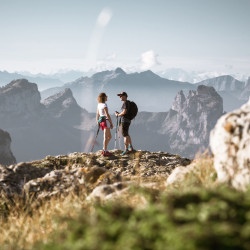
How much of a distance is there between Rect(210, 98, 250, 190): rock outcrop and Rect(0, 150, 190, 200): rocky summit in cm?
222

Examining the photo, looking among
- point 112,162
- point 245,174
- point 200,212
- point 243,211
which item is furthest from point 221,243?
point 112,162

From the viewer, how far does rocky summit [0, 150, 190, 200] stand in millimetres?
7054

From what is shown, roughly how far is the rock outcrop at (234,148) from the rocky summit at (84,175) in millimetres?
2215

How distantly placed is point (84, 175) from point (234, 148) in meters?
4.94

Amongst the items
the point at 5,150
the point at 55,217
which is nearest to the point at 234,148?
the point at 55,217

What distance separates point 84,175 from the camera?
26.7ft

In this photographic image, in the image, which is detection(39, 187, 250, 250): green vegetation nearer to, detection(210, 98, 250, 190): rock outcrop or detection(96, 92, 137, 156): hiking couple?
detection(210, 98, 250, 190): rock outcrop

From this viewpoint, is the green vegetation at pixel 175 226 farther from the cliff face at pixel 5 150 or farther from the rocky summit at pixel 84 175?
the cliff face at pixel 5 150

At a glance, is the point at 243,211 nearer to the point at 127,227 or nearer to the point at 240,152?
the point at 127,227

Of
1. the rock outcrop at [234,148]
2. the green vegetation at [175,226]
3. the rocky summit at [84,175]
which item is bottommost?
the rocky summit at [84,175]

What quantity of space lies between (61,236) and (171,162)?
1032 cm

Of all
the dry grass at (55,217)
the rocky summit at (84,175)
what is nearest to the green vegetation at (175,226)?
the dry grass at (55,217)

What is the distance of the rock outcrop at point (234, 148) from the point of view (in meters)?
4.13

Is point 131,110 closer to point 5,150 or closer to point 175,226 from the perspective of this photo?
point 175,226
